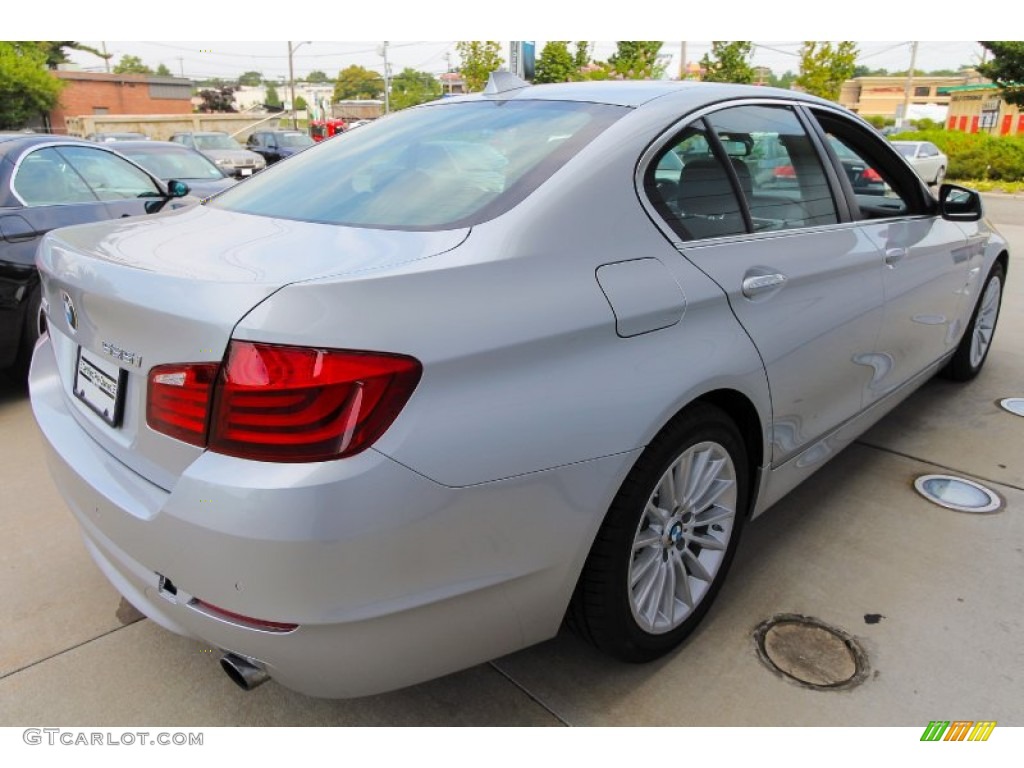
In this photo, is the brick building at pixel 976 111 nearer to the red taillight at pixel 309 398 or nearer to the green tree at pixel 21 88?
the green tree at pixel 21 88

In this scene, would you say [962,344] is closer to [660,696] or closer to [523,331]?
[660,696]

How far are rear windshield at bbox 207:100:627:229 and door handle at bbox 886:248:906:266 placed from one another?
147 centimetres

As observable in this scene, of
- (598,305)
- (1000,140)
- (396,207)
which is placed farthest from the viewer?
(1000,140)

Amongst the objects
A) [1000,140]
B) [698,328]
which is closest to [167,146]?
[698,328]

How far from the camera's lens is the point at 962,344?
4496 mm

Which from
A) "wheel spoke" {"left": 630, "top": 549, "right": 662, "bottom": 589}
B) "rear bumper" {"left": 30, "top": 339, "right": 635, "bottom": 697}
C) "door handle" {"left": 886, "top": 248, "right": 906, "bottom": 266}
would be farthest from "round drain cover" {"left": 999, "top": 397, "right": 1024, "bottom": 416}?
"rear bumper" {"left": 30, "top": 339, "right": 635, "bottom": 697}

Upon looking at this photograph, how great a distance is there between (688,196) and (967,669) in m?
1.61

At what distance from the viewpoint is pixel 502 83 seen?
2795 millimetres

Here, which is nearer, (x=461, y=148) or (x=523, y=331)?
(x=523, y=331)

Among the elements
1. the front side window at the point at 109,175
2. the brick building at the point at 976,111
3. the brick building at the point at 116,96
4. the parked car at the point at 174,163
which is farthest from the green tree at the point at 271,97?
the front side window at the point at 109,175

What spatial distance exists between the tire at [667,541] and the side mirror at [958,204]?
2.08 metres

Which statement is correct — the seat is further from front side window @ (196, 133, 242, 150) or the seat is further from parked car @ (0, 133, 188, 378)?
front side window @ (196, 133, 242, 150)

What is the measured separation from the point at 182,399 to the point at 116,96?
196 feet

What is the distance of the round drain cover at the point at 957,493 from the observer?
10.7 ft
